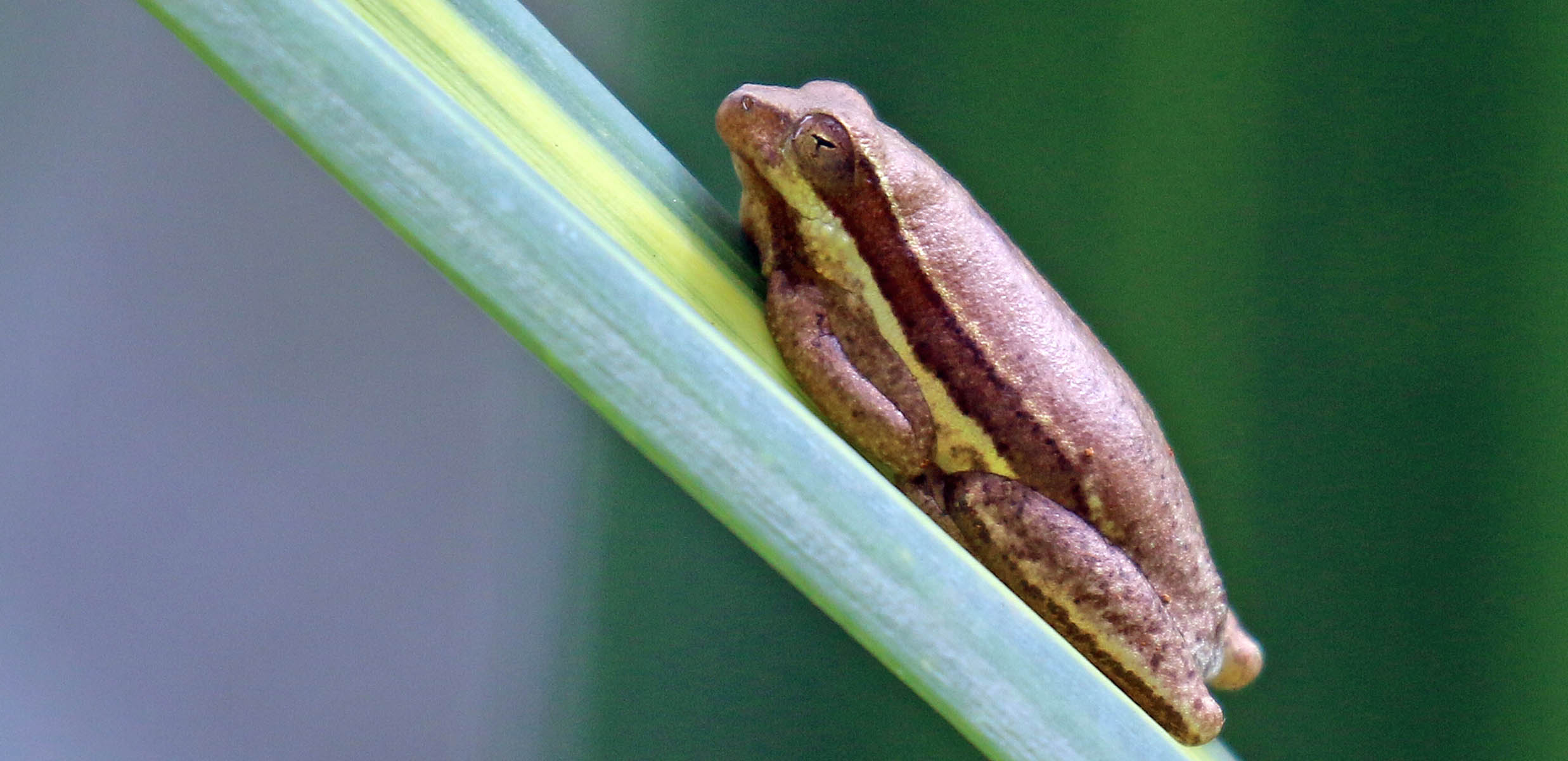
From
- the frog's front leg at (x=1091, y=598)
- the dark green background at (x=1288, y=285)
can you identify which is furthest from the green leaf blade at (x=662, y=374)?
the dark green background at (x=1288, y=285)

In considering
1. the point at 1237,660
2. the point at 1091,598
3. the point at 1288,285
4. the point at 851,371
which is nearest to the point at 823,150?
the point at 851,371

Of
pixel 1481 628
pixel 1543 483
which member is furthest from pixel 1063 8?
pixel 1481 628

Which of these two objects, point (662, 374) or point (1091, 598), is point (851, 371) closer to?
point (1091, 598)

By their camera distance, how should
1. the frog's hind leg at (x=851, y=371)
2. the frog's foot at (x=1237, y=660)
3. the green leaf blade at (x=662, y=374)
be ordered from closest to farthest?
the green leaf blade at (x=662, y=374), the frog's hind leg at (x=851, y=371), the frog's foot at (x=1237, y=660)

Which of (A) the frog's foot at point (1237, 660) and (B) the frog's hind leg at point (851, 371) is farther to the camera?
(A) the frog's foot at point (1237, 660)

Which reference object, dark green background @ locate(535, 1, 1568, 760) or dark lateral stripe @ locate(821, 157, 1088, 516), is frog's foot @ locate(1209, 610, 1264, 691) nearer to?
dark lateral stripe @ locate(821, 157, 1088, 516)

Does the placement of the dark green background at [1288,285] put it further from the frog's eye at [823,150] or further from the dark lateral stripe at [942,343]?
the frog's eye at [823,150]

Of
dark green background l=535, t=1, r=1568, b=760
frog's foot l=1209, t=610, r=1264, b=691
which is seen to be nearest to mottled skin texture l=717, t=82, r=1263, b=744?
frog's foot l=1209, t=610, r=1264, b=691
